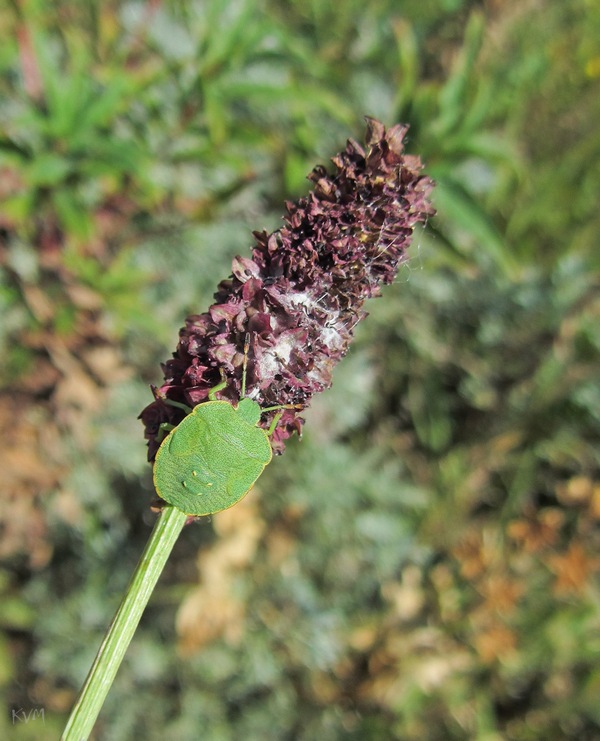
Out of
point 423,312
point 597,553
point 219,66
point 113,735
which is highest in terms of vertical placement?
point 219,66

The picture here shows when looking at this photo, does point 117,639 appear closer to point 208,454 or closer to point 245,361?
point 208,454

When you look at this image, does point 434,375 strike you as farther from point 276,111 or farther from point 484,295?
point 276,111

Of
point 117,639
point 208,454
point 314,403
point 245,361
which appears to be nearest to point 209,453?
point 208,454

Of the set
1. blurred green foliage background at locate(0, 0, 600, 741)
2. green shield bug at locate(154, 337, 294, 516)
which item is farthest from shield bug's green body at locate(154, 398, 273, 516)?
blurred green foliage background at locate(0, 0, 600, 741)

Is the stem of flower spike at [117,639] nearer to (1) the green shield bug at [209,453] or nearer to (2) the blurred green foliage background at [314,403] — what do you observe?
(1) the green shield bug at [209,453]

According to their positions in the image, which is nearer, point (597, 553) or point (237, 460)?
point (237, 460)

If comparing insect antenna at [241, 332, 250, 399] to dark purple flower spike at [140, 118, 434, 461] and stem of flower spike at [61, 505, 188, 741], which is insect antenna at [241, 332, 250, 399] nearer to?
dark purple flower spike at [140, 118, 434, 461]

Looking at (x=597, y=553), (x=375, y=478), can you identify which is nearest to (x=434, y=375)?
(x=375, y=478)

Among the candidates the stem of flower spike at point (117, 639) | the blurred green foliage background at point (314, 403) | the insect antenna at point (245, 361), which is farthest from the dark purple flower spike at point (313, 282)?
the blurred green foliage background at point (314, 403)
